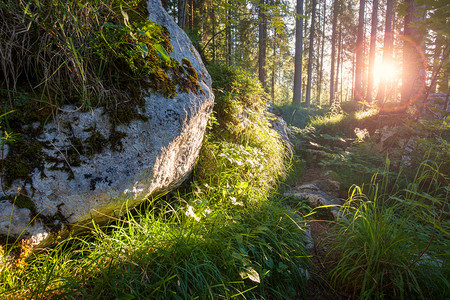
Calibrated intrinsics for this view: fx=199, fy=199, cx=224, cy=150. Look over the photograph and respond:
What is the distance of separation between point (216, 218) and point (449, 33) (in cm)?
420

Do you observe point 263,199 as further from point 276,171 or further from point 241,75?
point 241,75

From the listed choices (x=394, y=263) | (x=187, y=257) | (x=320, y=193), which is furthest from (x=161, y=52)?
(x=320, y=193)

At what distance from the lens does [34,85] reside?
1.56 meters

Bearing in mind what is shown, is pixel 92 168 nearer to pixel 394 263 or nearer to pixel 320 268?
pixel 320 268

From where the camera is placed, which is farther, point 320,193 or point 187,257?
point 320,193

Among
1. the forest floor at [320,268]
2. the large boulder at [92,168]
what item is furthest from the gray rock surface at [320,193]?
the large boulder at [92,168]

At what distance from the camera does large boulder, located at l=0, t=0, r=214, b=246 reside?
136 cm

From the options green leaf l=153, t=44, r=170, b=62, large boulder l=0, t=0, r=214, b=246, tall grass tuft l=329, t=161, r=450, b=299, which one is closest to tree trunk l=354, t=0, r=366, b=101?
tall grass tuft l=329, t=161, r=450, b=299

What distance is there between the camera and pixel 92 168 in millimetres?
1569

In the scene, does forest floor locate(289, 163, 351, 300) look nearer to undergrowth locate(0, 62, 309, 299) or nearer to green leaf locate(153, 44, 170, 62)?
undergrowth locate(0, 62, 309, 299)

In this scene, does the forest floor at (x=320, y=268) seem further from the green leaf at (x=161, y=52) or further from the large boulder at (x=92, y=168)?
the green leaf at (x=161, y=52)

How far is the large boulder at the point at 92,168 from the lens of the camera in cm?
136

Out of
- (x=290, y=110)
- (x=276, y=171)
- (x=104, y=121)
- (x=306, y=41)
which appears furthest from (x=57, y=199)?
(x=306, y=41)

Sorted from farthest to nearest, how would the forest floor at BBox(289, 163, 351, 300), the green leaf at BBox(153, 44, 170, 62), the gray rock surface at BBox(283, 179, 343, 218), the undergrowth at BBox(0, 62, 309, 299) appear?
the gray rock surface at BBox(283, 179, 343, 218)
the forest floor at BBox(289, 163, 351, 300)
the green leaf at BBox(153, 44, 170, 62)
the undergrowth at BBox(0, 62, 309, 299)
